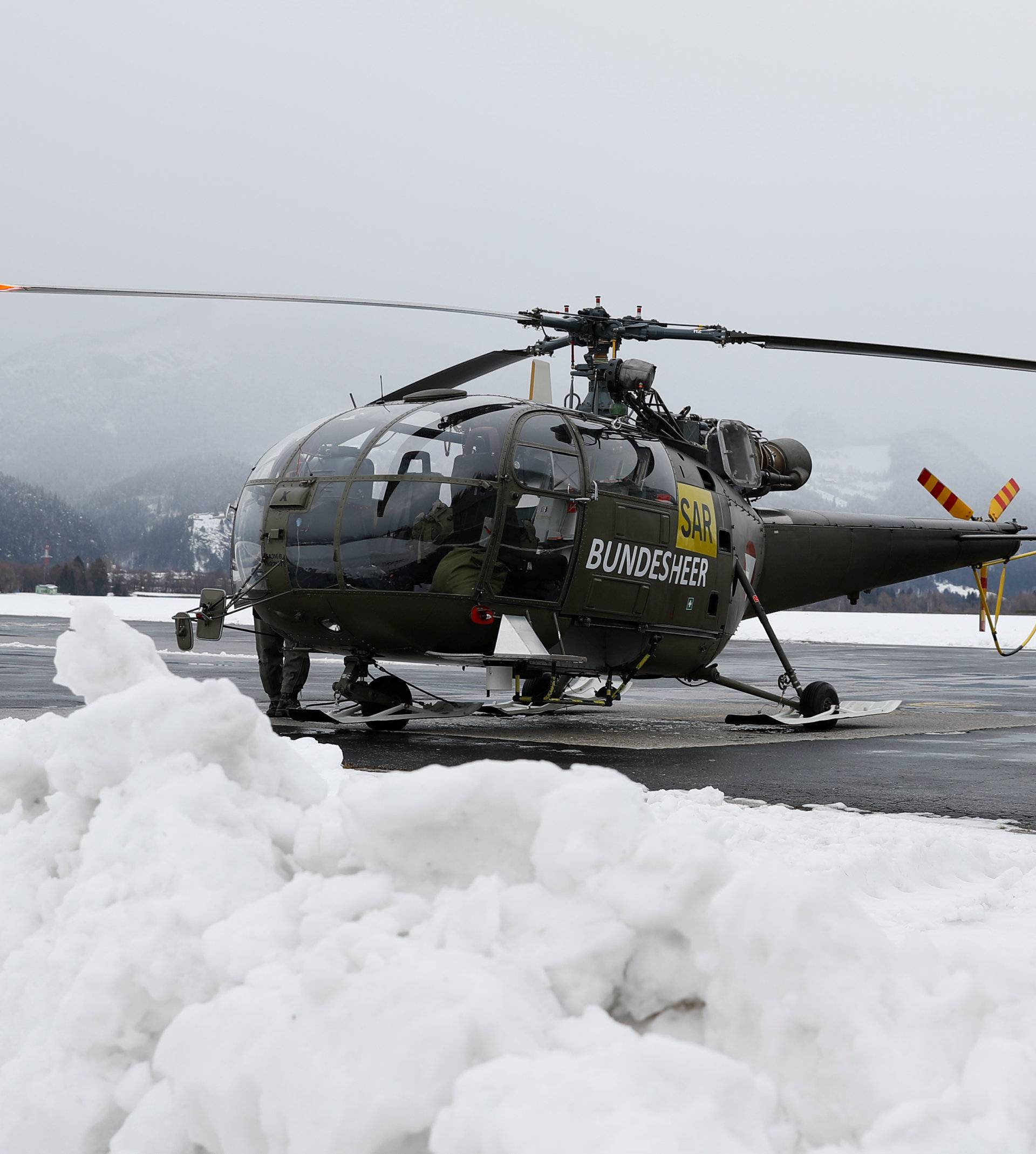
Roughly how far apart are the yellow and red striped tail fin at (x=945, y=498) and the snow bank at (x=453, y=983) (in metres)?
12.0

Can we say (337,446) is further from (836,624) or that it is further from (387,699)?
(836,624)

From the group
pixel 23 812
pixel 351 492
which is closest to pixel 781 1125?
pixel 23 812

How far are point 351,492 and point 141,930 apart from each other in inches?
254

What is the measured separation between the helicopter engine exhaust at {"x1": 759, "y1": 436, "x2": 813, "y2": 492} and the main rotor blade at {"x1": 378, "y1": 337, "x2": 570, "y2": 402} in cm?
230

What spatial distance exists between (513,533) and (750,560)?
3.43 metres

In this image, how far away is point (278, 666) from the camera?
9.90 metres

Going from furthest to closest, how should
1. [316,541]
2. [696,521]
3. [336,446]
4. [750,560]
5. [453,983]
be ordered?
[750,560] < [696,521] < [336,446] < [316,541] < [453,983]

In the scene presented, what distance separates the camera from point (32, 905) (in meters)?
2.56

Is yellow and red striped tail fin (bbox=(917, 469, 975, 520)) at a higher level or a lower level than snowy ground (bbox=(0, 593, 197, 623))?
higher

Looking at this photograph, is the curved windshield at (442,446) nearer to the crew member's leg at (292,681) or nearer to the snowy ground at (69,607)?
the crew member's leg at (292,681)

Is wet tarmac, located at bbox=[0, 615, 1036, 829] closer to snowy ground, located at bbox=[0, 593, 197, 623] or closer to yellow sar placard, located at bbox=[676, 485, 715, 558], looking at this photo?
yellow sar placard, located at bbox=[676, 485, 715, 558]

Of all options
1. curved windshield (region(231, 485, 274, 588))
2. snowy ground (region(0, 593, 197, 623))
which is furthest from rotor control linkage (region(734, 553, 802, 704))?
snowy ground (region(0, 593, 197, 623))

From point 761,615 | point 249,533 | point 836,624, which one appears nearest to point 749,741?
point 761,615

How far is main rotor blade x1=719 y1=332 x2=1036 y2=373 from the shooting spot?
32.9ft
